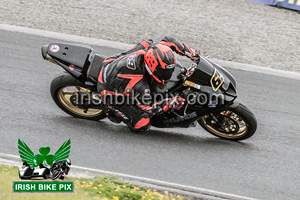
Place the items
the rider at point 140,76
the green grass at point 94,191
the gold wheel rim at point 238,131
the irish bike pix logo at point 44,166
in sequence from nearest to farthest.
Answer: the green grass at point 94,191 < the irish bike pix logo at point 44,166 < the rider at point 140,76 < the gold wheel rim at point 238,131

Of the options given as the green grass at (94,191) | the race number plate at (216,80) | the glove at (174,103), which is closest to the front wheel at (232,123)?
the race number plate at (216,80)

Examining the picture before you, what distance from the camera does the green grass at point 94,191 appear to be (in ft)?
14.5

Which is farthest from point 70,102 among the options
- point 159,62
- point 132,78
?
point 159,62

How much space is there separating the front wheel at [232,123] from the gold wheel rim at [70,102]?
6.04ft

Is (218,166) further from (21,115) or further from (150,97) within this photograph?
(21,115)

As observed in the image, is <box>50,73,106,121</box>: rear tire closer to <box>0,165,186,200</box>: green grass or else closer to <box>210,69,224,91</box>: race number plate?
<box>0,165,186,200</box>: green grass

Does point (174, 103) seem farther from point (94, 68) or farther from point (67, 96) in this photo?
point (67, 96)

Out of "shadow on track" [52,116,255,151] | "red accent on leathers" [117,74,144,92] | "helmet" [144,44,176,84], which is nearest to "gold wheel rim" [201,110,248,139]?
"shadow on track" [52,116,255,151]

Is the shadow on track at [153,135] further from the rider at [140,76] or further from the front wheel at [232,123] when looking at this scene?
the rider at [140,76]

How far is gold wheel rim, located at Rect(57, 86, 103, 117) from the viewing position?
6.39 meters

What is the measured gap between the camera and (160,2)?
37.2 ft

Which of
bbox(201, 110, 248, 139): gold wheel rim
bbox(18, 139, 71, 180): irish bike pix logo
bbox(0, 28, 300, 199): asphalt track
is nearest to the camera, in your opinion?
bbox(18, 139, 71, 180): irish bike pix logo

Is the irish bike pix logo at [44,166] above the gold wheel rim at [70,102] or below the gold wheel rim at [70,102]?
below

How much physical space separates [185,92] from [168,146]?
109cm
